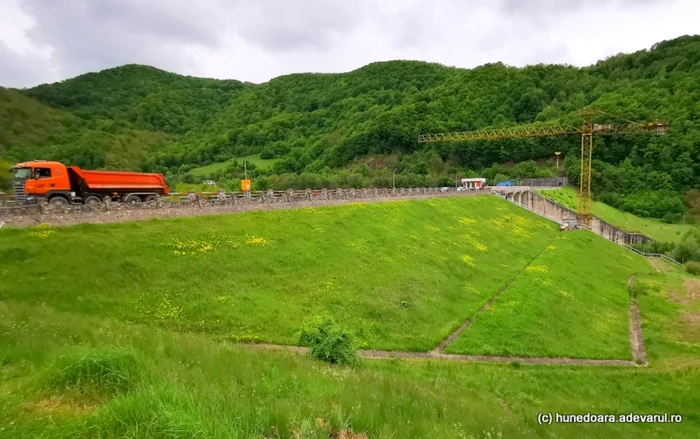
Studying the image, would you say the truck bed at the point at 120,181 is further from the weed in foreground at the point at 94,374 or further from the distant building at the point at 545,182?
the distant building at the point at 545,182

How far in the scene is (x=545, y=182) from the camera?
99312 millimetres

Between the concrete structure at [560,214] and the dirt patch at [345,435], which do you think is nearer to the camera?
the dirt patch at [345,435]

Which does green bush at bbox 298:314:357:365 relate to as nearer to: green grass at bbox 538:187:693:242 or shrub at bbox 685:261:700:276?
→ shrub at bbox 685:261:700:276

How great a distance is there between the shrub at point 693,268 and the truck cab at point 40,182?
64.8 m

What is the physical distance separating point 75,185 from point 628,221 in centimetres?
9403

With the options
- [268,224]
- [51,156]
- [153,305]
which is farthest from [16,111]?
[153,305]

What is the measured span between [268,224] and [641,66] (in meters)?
206

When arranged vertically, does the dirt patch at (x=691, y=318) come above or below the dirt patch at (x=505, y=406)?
below

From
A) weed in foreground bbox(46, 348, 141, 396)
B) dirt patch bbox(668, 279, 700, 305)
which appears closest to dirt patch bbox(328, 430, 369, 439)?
weed in foreground bbox(46, 348, 141, 396)

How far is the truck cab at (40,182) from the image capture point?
25.3m

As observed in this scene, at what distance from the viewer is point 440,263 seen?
31.5 meters

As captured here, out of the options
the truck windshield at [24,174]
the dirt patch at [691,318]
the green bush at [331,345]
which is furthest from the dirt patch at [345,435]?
the dirt patch at [691,318]

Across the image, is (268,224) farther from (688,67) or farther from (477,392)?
(688,67)

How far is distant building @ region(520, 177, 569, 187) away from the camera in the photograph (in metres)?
97.6
